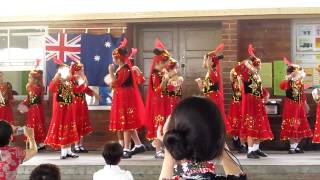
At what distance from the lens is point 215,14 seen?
29.1 feet

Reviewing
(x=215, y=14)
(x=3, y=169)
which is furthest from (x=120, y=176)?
(x=215, y=14)

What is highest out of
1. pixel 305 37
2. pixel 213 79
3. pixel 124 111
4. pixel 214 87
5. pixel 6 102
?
pixel 305 37

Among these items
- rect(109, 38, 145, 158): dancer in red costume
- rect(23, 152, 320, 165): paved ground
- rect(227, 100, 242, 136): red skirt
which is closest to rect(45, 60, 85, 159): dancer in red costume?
rect(23, 152, 320, 165): paved ground

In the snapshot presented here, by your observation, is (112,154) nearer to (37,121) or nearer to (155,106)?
(155,106)

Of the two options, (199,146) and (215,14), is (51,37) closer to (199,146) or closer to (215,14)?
(215,14)

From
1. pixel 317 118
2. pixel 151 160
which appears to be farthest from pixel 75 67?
pixel 317 118

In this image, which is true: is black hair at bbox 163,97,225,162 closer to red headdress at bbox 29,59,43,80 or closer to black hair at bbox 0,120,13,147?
black hair at bbox 0,120,13,147

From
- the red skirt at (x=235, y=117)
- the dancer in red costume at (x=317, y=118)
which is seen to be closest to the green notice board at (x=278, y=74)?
the dancer in red costume at (x=317, y=118)

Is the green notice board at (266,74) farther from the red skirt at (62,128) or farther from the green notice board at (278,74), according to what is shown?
the red skirt at (62,128)

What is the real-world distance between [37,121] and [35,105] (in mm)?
271

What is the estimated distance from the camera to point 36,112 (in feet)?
30.1

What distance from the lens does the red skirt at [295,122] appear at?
839cm

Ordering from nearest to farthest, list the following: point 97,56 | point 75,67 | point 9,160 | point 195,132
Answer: point 195,132 < point 9,160 < point 75,67 < point 97,56

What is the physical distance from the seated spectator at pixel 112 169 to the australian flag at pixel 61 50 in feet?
15.6
